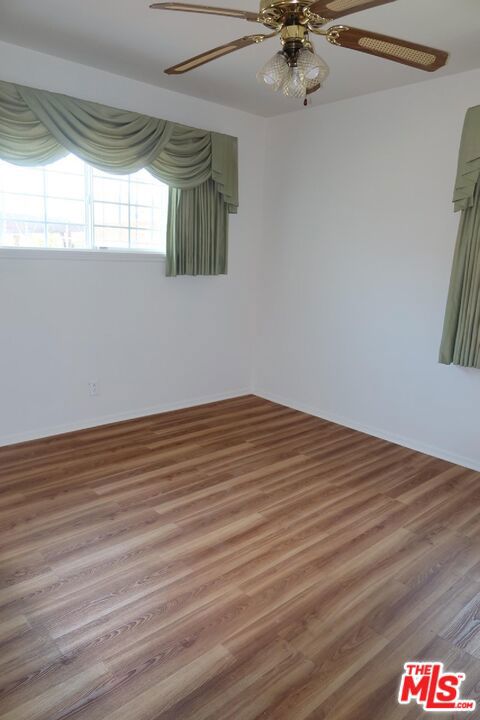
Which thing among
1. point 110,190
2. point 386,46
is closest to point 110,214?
point 110,190

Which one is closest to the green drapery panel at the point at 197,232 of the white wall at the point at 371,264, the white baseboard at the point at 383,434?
the white wall at the point at 371,264

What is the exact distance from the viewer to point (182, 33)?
9.32ft

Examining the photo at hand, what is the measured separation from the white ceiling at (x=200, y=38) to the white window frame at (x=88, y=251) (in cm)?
77

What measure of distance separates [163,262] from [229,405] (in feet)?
4.91

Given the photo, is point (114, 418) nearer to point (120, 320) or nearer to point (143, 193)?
point (120, 320)

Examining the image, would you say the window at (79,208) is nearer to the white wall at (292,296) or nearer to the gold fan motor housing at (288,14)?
the white wall at (292,296)

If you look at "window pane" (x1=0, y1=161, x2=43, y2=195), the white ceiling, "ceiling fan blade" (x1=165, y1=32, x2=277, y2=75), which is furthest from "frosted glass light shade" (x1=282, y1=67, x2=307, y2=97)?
"window pane" (x1=0, y1=161, x2=43, y2=195)

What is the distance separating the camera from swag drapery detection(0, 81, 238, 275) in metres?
3.19

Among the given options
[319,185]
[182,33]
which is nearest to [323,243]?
[319,185]

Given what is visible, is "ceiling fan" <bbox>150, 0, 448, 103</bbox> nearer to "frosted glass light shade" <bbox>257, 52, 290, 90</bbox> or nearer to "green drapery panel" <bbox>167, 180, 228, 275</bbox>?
"frosted glass light shade" <bbox>257, 52, 290, 90</bbox>

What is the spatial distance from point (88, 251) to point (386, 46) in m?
2.59

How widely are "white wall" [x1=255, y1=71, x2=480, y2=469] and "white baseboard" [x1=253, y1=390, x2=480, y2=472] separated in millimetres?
12

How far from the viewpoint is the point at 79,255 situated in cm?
369

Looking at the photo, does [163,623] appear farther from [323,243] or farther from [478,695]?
[323,243]
